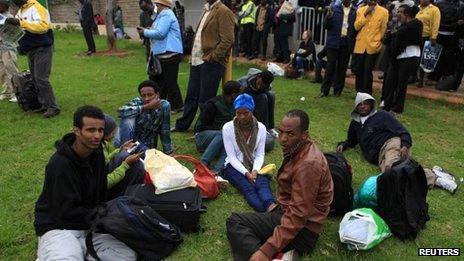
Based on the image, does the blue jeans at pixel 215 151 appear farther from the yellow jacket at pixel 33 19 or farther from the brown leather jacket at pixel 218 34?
the yellow jacket at pixel 33 19

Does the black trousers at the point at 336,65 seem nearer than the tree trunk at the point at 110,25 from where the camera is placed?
Yes

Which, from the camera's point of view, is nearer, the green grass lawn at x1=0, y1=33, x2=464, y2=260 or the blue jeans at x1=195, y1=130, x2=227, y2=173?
the green grass lawn at x1=0, y1=33, x2=464, y2=260

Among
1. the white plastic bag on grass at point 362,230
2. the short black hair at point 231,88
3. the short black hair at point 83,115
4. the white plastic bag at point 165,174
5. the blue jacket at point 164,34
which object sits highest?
the blue jacket at point 164,34

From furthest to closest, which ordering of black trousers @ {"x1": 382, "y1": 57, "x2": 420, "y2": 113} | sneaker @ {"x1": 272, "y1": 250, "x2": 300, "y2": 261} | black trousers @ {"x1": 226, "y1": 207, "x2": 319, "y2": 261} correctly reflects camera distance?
black trousers @ {"x1": 382, "y1": 57, "x2": 420, "y2": 113} < black trousers @ {"x1": 226, "y1": 207, "x2": 319, "y2": 261} < sneaker @ {"x1": 272, "y1": 250, "x2": 300, "y2": 261}

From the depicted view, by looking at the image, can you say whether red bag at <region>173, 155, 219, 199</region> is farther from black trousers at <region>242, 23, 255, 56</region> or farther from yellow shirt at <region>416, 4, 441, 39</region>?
black trousers at <region>242, 23, 255, 56</region>

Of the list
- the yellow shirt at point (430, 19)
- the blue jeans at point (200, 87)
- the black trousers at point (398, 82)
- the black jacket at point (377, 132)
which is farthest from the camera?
the yellow shirt at point (430, 19)

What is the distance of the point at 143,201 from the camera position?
3646 millimetres

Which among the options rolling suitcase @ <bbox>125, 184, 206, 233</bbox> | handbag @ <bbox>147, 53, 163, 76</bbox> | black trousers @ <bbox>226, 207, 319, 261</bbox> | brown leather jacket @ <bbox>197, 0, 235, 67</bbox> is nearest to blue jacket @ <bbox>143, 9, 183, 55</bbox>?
handbag @ <bbox>147, 53, 163, 76</bbox>

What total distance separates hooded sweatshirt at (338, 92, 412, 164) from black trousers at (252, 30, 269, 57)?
6.64 m

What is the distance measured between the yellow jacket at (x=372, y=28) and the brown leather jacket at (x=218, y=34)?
3.08m

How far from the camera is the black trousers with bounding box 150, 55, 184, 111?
21.3 feet

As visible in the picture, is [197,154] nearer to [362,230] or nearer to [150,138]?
[150,138]

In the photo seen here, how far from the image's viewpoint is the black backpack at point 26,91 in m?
6.93

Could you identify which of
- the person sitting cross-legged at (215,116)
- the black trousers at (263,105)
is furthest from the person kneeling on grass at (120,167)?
the black trousers at (263,105)
